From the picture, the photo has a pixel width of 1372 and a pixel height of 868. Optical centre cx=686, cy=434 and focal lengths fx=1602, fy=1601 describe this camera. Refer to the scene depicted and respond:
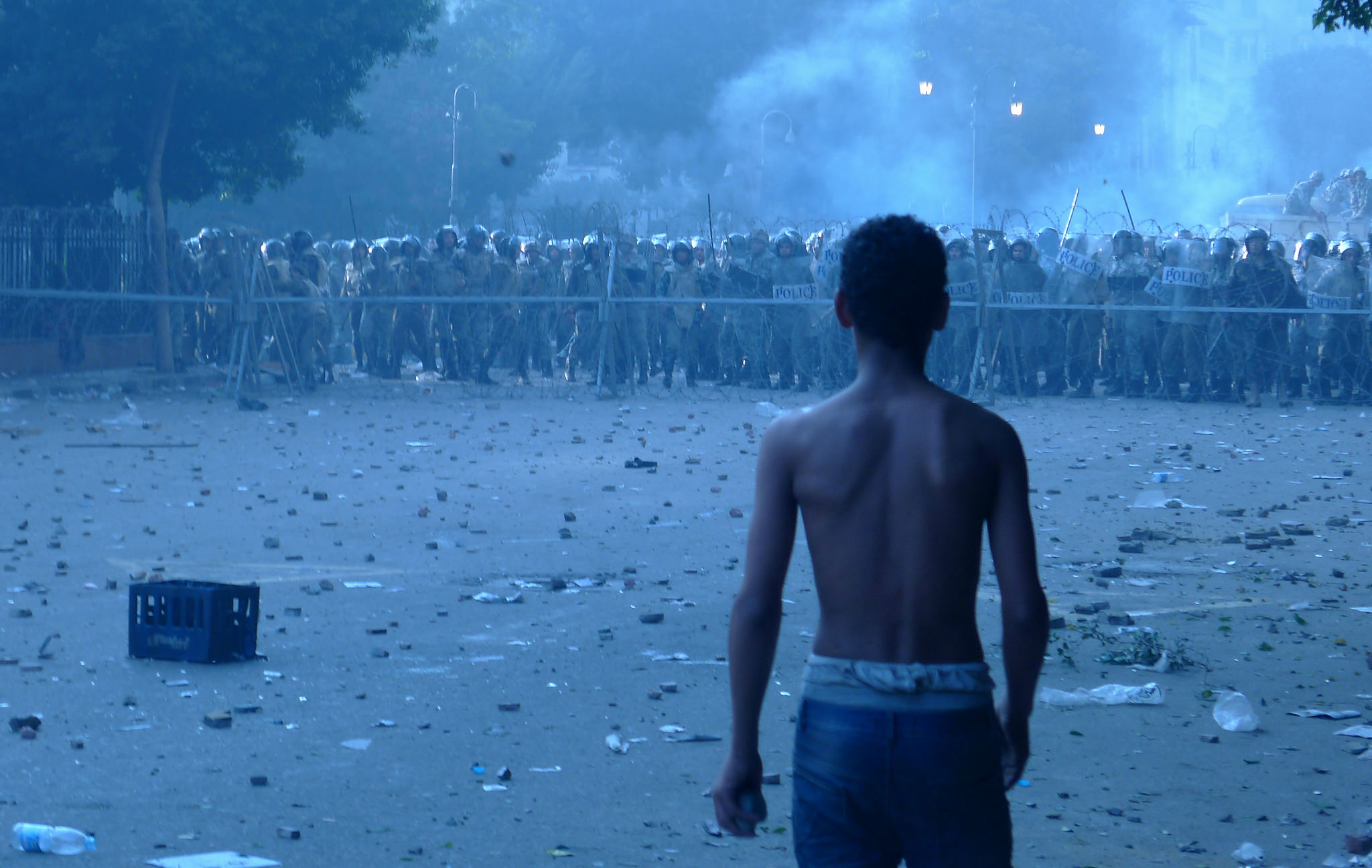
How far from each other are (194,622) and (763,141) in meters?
54.4

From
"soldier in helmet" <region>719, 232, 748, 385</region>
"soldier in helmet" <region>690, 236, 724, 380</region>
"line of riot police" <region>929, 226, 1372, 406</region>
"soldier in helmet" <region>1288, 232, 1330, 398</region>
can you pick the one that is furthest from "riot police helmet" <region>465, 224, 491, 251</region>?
"soldier in helmet" <region>1288, 232, 1330, 398</region>

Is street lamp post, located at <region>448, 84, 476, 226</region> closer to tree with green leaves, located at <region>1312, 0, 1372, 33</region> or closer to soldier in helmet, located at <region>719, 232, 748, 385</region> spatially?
soldier in helmet, located at <region>719, 232, 748, 385</region>

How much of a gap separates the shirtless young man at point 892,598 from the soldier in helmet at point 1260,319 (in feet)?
61.1

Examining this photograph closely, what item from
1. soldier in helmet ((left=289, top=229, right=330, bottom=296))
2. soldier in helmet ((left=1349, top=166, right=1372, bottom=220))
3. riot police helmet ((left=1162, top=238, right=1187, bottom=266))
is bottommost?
soldier in helmet ((left=289, top=229, right=330, bottom=296))

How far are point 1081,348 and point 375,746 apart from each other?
1720cm

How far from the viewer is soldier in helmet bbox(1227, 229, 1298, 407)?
20.0 m

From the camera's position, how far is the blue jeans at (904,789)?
8.04 feet

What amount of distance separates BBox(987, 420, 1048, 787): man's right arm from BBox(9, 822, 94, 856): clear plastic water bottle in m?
2.74

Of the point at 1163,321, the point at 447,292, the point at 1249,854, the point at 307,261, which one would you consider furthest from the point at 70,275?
the point at 1249,854

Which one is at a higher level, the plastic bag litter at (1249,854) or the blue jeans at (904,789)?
the blue jeans at (904,789)

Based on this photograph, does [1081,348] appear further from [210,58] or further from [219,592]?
[219,592]

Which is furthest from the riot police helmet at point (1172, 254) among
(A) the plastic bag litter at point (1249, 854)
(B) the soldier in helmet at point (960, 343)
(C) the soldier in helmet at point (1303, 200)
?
(C) the soldier in helmet at point (1303, 200)

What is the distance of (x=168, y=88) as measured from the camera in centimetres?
2083

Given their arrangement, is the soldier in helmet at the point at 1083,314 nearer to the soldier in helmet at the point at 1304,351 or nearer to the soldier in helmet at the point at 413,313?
the soldier in helmet at the point at 1304,351
